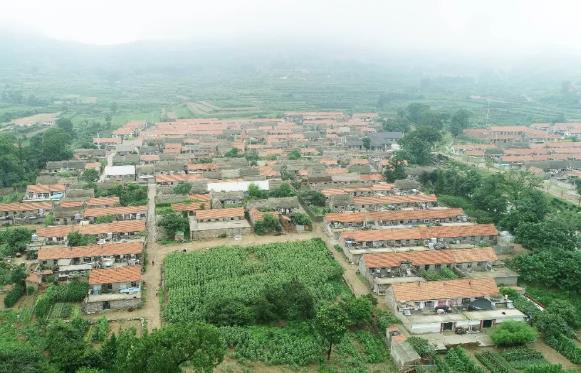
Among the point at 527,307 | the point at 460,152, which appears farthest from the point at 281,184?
the point at 460,152

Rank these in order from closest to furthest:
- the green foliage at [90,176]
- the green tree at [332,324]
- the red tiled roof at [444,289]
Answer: the green tree at [332,324], the red tiled roof at [444,289], the green foliage at [90,176]

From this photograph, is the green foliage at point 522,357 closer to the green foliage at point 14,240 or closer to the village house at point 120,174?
the green foliage at point 14,240

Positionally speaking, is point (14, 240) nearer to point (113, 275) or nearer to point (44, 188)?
point (113, 275)

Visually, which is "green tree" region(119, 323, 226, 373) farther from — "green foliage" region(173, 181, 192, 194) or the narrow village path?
"green foliage" region(173, 181, 192, 194)

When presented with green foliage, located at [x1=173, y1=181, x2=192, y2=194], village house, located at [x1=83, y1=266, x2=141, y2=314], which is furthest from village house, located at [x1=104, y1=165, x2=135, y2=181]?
village house, located at [x1=83, y1=266, x2=141, y2=314]

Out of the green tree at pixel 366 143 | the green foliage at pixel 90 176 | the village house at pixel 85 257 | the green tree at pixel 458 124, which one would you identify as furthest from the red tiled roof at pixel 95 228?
the green tree at pixel 458 124

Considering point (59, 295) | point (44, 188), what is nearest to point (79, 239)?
point (59, 295)
